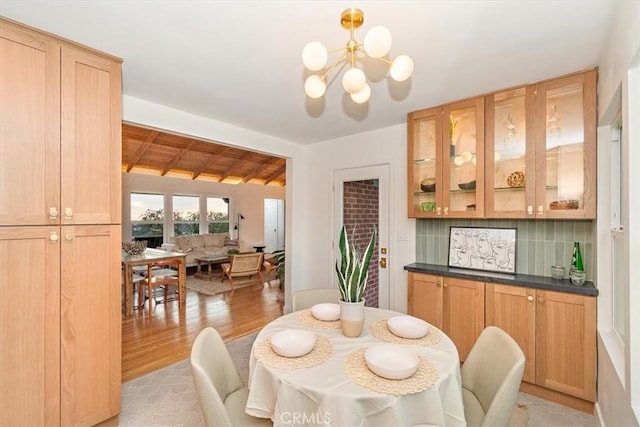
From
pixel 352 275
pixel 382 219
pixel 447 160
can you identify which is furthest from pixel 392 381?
pixel 382 219

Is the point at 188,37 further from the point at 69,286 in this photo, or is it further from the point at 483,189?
the point at 483,189

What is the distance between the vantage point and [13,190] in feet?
5.30

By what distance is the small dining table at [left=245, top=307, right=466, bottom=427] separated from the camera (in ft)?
3.53

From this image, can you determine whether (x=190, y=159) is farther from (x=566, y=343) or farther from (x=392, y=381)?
(x=566, y=343)

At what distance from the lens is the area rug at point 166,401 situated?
205 cm

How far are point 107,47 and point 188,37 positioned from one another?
0.59 m

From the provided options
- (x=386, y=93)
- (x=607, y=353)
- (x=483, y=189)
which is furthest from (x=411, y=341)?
(x=386, y=93)

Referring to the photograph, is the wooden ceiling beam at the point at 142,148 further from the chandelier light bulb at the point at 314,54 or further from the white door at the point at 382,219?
the chandelier light bulb at the point at 314,54

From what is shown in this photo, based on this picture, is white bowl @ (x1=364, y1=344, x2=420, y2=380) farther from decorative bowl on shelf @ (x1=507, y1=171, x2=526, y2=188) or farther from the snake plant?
decorative bowl on shelf @ (x1=507, y1=171, x2=526, y2=188)

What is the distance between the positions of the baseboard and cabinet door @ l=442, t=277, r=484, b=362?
485 mm

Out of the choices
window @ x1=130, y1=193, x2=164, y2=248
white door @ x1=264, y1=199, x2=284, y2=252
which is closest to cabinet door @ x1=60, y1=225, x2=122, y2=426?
window @ x1=130, y1=193, x2=164, y2=248

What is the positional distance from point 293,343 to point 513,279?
6.38ft

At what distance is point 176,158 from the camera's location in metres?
7.04

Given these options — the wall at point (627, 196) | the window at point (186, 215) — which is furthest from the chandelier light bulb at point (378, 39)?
the window at point (186, 215)
